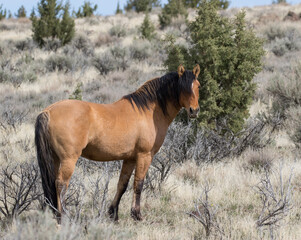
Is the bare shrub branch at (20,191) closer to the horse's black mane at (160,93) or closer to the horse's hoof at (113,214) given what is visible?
the horse's hoof at (113,214)

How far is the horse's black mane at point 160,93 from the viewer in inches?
176

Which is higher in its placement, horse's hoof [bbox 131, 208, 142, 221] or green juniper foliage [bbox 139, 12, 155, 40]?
green juniper foliage [bbox 139, 12, 155, 40]

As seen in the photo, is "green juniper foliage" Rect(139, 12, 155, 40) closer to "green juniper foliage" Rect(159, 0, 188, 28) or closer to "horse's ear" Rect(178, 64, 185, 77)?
"green juniper foliage" Rect(159, 0, 188, 28)

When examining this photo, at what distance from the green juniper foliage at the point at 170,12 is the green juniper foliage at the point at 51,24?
844cm

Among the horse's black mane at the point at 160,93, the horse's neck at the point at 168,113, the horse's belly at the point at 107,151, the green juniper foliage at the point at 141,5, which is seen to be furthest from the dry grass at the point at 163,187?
the green juniper foliage at the point at 141,5

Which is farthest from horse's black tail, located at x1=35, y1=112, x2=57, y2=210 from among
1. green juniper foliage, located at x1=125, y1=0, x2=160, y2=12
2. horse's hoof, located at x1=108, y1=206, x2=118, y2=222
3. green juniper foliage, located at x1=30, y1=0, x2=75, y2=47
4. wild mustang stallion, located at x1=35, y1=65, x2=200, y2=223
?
green juniper foliage, located at x1=125, y1=0, x2=160, y2=12

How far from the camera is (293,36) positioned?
21.2 m

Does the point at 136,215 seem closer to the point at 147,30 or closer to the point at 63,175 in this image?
the point at 63,175

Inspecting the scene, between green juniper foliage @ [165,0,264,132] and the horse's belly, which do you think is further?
green juniper foliage @ [165,0,264,132]

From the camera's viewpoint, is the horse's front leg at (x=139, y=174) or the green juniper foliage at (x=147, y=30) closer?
→ the horse's front leg at (x=139, y=174)

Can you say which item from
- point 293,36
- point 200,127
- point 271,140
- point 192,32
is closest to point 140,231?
point 200,127

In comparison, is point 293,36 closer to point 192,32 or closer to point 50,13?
point 50,13

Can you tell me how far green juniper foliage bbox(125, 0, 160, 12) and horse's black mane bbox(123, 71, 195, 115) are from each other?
36139 mm

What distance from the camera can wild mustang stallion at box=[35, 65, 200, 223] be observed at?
384 cm
